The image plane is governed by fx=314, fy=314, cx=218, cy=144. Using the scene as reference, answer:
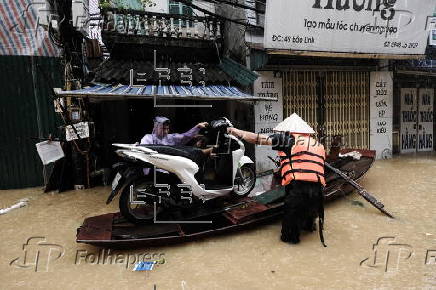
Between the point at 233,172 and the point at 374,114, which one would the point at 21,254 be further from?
the point at 374,114

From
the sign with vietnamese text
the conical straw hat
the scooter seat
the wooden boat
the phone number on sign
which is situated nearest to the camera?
the wooden boat

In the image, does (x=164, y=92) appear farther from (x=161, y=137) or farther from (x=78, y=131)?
(x=78, y=131)

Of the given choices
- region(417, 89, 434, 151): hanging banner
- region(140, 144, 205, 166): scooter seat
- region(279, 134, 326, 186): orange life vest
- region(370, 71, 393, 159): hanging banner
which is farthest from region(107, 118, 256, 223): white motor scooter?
region(417, 89, 434, 151): hanging banner

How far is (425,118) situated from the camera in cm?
1070

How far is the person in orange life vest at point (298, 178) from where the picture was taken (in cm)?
414

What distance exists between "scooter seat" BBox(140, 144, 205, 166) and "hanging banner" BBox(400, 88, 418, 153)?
859 centimetres

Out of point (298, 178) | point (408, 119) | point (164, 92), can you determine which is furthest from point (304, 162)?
point (408, 119)

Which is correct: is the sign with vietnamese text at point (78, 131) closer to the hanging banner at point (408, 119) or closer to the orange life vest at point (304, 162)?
the orange life vest at point (304, 162)

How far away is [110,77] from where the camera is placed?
6.61m

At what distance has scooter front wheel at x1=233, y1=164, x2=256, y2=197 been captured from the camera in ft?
17.4

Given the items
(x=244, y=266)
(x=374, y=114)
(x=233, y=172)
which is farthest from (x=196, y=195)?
(x=374, y=114)

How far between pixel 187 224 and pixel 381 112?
775 centimetres

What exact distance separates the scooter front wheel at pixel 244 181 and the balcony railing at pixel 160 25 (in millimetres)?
4027

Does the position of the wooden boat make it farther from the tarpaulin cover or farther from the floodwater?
the tarpaulin cover
